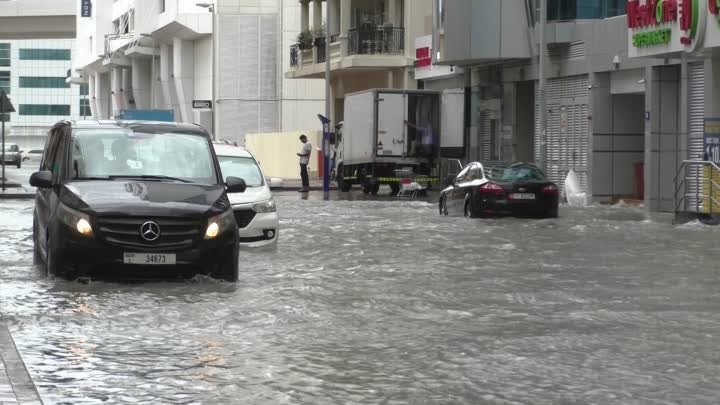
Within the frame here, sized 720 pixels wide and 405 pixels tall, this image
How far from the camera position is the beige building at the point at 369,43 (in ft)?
180

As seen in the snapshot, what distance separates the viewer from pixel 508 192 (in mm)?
29281

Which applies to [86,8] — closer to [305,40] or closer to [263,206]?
[305,40]

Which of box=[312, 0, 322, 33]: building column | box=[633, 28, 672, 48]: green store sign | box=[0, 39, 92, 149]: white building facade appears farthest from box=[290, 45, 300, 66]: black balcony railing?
box=[0, 39, 92, 149]: white building facade

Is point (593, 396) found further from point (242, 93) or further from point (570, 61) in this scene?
point (242, 93)

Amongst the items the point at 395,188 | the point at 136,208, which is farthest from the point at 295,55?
the point at 136,208

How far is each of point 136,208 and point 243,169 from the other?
736cm

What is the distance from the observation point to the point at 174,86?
8506 centimetres

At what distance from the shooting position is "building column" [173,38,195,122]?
82.3 m

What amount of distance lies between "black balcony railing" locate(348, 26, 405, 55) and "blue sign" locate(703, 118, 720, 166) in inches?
1008

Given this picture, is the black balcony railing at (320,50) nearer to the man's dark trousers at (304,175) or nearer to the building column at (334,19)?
the building column at (334,19)

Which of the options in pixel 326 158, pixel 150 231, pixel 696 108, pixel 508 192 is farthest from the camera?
pixel 326 158

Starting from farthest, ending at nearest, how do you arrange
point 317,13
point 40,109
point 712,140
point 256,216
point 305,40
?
point 40,109, point 317,13, point 305,40, point 712,140, point 256,216

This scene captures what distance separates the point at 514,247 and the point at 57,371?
13035mm

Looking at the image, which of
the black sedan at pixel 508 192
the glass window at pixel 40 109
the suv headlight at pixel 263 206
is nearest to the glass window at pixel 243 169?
the suv headlight at pixel 263 206
